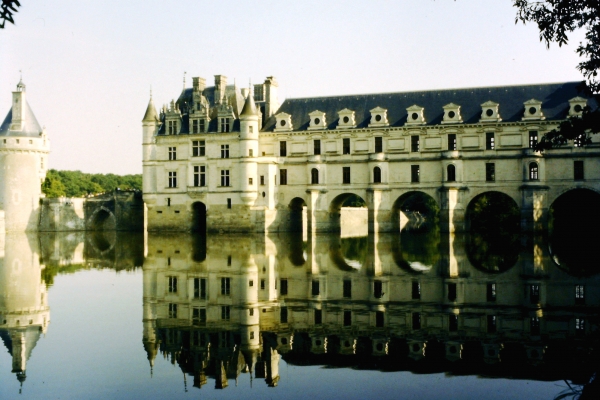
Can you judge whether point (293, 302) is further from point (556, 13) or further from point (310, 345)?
point (556, 13)

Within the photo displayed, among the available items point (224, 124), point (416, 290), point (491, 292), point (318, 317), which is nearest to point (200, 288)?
point (318, 317)

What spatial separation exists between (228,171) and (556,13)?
130 ft

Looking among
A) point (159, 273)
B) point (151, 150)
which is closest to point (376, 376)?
point (159, 273)

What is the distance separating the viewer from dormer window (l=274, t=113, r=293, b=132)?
170 ft

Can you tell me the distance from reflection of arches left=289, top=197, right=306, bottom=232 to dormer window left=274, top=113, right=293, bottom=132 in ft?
17.4

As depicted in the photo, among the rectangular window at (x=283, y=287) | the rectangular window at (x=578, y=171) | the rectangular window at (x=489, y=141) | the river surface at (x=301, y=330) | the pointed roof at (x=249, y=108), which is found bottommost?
the river surface at (x=301, y=330)

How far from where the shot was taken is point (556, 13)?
13.7m

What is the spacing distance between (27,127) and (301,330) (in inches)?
2036

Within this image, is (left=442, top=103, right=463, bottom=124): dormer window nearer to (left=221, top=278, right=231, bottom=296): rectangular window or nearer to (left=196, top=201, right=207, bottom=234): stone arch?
(left=196, top=201, right=207, bottom=234): stone arch

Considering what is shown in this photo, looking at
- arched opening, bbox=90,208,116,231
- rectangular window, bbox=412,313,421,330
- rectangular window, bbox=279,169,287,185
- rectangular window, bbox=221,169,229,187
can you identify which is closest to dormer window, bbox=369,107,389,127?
rectangular window, bbox=279,169,287,185

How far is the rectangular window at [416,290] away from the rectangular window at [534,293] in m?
2.78

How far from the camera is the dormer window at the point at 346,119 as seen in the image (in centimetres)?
5006

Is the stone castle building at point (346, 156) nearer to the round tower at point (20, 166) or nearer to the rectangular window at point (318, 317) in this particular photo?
the round tower at point (20, 166)

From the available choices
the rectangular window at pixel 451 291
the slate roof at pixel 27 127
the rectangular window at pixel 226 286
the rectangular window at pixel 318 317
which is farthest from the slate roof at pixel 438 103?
the rectangular window at pixel 318 317
